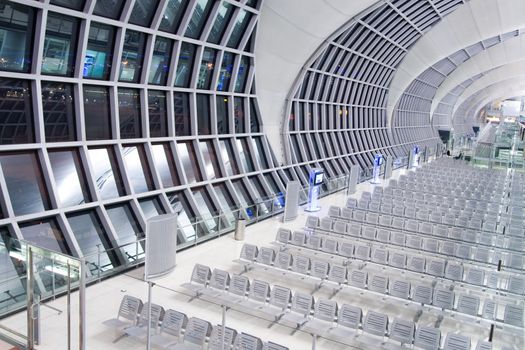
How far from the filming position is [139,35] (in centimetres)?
1399

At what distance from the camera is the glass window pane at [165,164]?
15516 millimetres

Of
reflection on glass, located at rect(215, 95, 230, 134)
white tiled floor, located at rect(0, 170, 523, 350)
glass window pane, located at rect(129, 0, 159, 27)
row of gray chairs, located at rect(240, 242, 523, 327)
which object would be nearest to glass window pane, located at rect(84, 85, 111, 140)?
glass window pane, located at rect(129, 0, 159, 27)

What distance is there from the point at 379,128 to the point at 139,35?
96.5 ft

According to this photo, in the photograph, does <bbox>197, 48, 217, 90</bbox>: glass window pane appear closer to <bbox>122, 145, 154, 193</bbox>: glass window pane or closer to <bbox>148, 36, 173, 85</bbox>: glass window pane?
<bbox>148, 36, 173, 85</bbox>: glass window pane

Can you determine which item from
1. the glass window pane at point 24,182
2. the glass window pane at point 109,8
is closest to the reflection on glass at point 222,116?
the glass window pane at point 109,8

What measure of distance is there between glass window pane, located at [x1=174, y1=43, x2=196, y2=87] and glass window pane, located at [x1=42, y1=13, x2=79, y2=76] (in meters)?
4.25

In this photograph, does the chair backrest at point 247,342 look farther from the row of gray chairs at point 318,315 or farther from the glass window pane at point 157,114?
the glass window pane at point 157,114

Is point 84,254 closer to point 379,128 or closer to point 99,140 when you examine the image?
point 99,140

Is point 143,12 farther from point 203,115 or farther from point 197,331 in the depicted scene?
point 197,331

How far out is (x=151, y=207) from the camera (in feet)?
48.2

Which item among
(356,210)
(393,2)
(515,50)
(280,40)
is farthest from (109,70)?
(515,50)

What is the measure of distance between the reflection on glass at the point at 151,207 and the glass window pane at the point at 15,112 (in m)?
3.93

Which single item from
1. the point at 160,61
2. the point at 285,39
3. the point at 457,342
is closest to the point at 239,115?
the point at 285,39

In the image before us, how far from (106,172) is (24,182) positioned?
2476 millimetres
